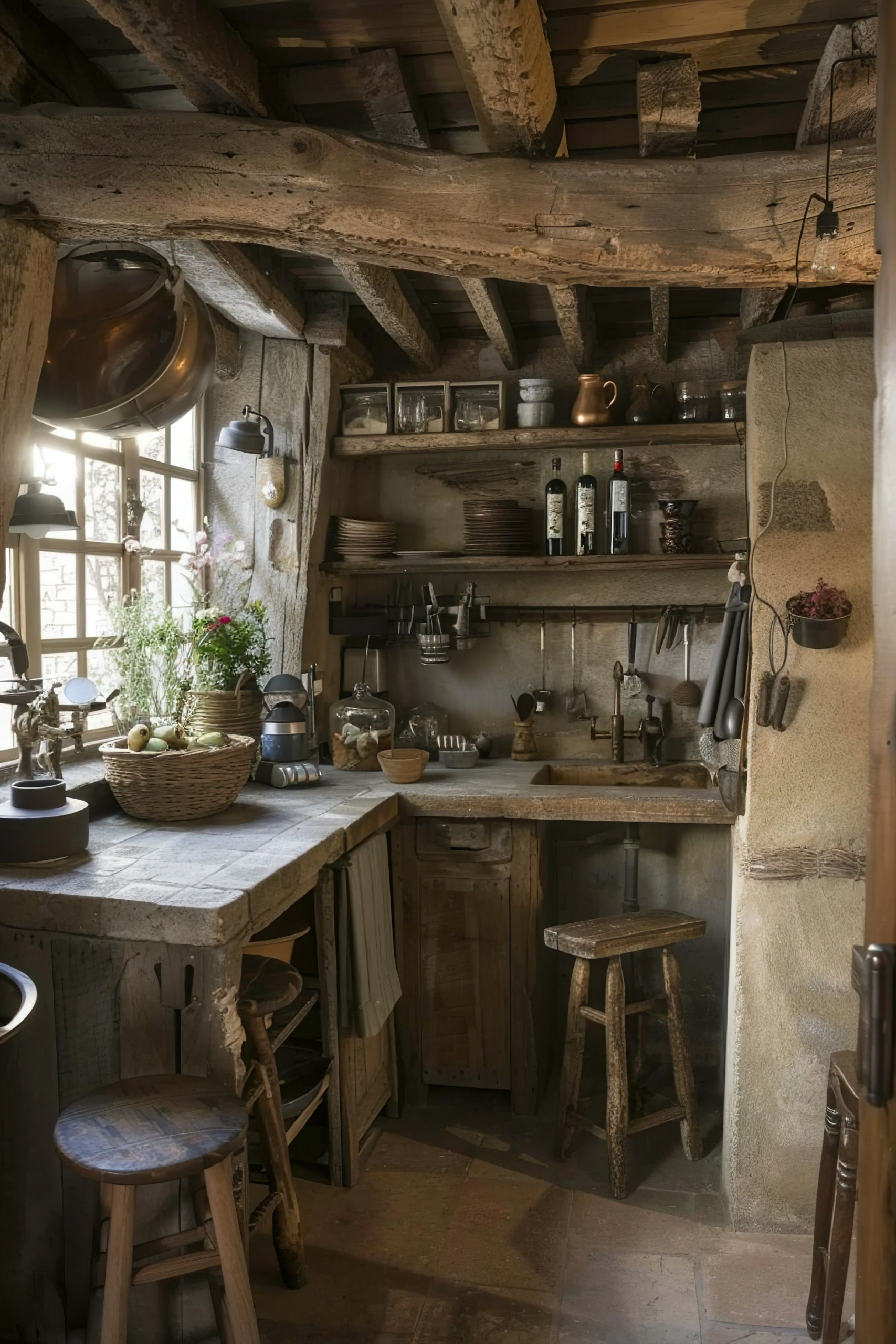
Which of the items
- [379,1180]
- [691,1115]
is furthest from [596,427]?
[379,1180]

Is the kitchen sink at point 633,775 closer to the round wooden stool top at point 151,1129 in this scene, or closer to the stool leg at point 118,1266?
the round wooden stool top at point 151,1129

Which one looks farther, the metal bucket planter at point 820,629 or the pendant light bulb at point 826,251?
the metal bucket planter at point 820,629

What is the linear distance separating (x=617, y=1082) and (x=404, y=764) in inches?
47.5

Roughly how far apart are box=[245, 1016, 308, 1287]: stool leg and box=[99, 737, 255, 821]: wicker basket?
0.71 meters

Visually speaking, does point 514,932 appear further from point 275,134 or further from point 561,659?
point 275,134

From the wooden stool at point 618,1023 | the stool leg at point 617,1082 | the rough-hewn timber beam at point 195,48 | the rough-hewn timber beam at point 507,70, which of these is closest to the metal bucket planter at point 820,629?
the wooden stool at point 618,1023

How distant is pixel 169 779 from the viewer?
2828mm

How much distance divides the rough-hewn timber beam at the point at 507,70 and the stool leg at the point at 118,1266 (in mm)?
2173

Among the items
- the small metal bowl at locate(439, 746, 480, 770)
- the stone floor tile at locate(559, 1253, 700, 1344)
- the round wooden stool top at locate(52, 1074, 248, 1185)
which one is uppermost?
the small metal bowl at locate(439, 746, 480, 770)

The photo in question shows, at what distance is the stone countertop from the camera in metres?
2.14

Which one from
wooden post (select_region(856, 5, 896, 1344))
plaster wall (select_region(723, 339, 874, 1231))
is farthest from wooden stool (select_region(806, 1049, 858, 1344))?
wooden post (select_region(856, 5, 896, 1344))

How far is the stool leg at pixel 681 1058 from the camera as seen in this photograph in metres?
Answer: 3.15

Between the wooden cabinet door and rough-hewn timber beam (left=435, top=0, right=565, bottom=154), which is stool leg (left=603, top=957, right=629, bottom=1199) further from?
rough-hewn timber beam (left=435, top=0, right=565, bottom=154)

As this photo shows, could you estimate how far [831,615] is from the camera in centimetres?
268
